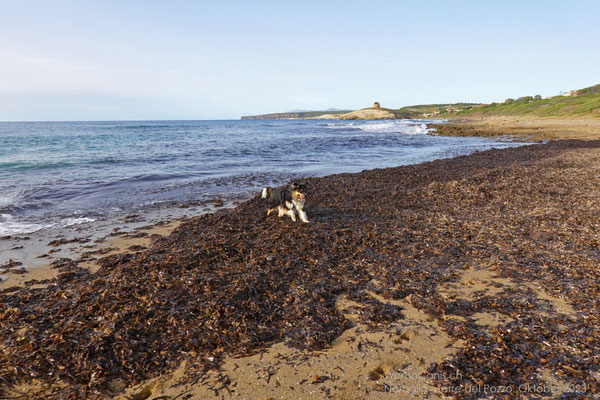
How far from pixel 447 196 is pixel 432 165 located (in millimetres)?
8010

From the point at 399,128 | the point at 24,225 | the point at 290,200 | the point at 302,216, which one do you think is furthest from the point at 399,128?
the point at 24,225

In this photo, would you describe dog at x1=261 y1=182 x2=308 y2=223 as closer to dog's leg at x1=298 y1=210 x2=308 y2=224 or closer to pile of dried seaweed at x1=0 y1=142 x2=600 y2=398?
dog's leg at x1=298 y1=210 x2=308 y2=224

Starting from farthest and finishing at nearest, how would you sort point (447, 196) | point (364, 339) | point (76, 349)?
point (447, 196)
point (364, 339)
point (76, 349)

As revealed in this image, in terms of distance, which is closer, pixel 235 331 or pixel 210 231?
pixel 235 331

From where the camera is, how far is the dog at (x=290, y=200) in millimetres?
8711

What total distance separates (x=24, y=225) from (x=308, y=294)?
10726 mm

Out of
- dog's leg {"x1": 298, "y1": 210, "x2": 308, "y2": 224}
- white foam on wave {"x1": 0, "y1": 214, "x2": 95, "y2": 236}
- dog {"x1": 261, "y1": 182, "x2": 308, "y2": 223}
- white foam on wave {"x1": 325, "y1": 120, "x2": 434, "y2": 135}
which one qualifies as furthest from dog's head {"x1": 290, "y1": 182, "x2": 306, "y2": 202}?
white foam on wave {"x1": 325, "y1": 120, "x2": 434, "y2": 135}

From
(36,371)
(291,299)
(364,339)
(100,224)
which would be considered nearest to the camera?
(36,371)

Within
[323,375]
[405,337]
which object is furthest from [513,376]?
[323,375]

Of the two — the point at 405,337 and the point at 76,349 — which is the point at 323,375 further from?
the point at 76,349

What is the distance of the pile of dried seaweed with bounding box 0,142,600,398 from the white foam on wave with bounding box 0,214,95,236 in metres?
3.74

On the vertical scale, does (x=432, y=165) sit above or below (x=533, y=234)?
above

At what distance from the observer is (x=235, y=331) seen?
437 cm

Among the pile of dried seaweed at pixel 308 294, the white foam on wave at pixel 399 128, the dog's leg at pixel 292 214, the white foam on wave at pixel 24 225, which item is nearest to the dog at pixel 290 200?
the dog's leg at pixel 292 214
